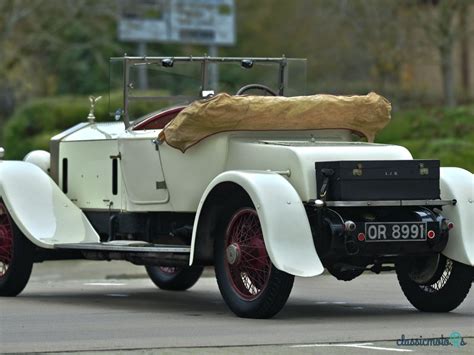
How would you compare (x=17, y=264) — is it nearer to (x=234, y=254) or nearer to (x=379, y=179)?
(x=234, y=254)

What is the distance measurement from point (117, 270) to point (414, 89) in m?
22.7

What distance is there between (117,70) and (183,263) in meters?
2.56

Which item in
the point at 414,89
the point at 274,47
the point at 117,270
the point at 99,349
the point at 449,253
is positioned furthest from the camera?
the point at 274,47

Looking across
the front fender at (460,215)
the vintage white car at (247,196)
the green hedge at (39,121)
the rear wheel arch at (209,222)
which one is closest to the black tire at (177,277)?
the vintage white car at (247,196)

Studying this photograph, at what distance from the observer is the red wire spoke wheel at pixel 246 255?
33.3 feet

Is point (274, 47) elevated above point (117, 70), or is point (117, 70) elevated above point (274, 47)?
point (117, 70)

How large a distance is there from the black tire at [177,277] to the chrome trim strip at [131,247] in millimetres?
1566

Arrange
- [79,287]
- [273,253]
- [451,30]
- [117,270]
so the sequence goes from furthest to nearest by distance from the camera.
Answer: [451,30] → [117,270] → [79,287] → [273,253]

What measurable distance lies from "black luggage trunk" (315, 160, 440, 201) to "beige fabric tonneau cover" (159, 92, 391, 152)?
105cm

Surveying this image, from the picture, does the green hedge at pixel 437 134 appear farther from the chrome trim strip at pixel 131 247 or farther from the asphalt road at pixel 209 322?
the chrome trim strip at pixel 131 247

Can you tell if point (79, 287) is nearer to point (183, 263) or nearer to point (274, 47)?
point (183, 263)

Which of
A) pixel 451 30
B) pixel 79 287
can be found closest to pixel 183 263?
pixel 79 287

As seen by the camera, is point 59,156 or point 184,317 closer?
point 184,317

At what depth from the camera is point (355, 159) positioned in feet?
34.3
